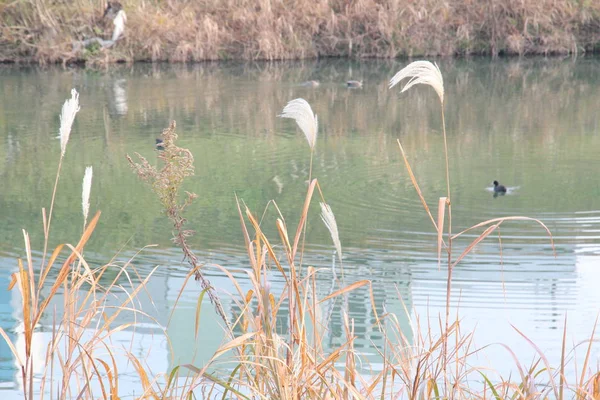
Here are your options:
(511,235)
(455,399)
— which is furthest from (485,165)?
(455,399)

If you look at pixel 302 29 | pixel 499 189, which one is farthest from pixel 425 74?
pixel 302 29

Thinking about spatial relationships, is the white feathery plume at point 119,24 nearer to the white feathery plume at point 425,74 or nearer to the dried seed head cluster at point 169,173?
the dried seed head cluster at point 169,173

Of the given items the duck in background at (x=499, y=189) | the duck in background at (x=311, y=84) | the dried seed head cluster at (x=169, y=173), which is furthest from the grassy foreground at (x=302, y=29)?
the dried seed head cluster at (x=169, y=173)

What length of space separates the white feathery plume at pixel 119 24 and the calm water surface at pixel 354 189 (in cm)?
308

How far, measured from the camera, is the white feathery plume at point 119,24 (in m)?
15.4

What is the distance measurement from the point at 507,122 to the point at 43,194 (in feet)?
15.8

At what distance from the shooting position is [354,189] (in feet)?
19.6

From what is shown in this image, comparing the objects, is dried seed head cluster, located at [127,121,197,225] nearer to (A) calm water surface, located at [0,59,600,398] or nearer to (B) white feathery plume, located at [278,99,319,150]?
(B) white feathery plume, located at [278,99,319,150]

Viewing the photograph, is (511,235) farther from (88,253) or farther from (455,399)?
(455,399)

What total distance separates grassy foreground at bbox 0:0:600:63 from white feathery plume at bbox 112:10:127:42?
6.5 inches

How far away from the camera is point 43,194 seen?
20.0ft

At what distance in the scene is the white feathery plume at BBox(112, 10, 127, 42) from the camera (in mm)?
15398

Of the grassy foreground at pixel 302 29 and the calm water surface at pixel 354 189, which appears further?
the grassy foreground at pixel 302 29

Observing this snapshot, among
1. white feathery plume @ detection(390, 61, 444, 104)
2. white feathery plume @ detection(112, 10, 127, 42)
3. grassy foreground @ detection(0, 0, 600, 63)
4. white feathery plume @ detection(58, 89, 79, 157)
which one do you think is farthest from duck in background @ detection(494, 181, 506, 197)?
white feathery plume @ detection(112, 10, 127, 42)
